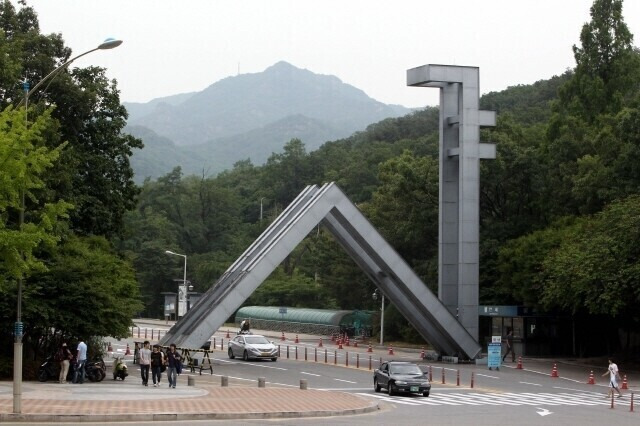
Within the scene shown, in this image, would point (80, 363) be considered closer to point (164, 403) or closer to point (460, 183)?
point (164, 403)

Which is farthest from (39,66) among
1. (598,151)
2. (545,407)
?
(598,151)

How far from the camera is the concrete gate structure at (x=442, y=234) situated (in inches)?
2121

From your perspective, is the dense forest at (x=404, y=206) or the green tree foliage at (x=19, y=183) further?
the dense forest at (x=404, y=206)

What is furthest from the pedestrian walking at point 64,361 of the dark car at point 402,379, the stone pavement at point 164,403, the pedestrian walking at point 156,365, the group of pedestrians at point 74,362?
the dark car at point 402,379

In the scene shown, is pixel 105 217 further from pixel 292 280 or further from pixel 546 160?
pixel 292 280

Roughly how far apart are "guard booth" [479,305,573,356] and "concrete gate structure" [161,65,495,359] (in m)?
4.41

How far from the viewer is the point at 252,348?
5628 cm

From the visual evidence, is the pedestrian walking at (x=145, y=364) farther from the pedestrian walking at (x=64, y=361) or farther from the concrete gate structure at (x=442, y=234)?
the concrete gate structure at (x=442, y=234)

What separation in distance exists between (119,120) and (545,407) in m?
29.8

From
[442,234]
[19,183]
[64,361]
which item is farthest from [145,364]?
[442,234]

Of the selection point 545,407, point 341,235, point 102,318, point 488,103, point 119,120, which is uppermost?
point 488,103

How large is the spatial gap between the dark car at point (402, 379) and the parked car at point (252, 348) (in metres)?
16.5

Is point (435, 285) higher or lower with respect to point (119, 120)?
lower

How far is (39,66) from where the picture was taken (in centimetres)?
5175
